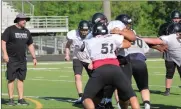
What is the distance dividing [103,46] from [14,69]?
12.2ft

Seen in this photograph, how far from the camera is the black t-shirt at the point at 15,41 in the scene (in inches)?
429

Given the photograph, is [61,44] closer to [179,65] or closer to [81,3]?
[81,3]

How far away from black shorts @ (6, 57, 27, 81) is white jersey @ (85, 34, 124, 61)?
11.3ft

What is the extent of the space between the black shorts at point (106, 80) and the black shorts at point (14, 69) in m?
3.48

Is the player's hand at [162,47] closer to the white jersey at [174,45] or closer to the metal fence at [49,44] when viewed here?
the white jersey at [174,45]

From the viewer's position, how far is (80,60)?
35.7 ft

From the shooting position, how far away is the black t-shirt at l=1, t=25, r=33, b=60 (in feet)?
35.8

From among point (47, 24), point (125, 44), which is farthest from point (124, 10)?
point (125, 44)

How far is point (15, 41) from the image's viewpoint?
11.0 meters

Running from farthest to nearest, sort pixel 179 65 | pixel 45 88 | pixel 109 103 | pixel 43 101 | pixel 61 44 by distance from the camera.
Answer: pixel 61 44
pixel 45 88
pixel 43 101
pixel 179 65
pixel 109 103

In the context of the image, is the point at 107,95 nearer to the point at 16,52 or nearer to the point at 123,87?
the point at 123,87

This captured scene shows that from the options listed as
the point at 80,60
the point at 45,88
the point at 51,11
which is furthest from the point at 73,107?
the point at 51,11

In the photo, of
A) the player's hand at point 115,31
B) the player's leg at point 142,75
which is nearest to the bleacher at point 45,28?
the player's leg at point 142,75

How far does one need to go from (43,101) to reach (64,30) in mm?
34383
